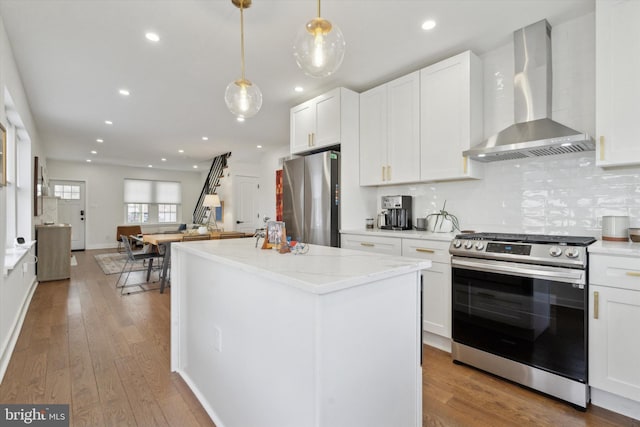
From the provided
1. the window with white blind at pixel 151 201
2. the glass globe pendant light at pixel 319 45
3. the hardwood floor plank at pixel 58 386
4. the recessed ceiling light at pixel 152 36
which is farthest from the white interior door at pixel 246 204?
the glass globe pendant light at pixel 319 45

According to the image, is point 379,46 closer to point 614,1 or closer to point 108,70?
point 614,1

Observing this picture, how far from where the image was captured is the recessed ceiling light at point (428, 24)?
7.62 ft

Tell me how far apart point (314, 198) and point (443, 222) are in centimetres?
140

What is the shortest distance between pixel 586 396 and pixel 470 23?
8.69 ft

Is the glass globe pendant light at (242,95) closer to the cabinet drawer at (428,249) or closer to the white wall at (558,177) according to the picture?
the cabinet drawer at (428,249)

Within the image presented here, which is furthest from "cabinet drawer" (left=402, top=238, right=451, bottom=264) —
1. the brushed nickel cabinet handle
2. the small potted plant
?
the small potted plant

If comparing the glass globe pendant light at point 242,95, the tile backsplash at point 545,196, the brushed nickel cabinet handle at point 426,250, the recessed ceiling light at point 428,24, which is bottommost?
the brushed nickel cabinet handle at point 426,250

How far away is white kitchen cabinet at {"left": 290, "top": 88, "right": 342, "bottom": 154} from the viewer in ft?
11.2

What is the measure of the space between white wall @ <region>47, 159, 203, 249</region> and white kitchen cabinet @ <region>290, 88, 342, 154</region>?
7981 millimetres

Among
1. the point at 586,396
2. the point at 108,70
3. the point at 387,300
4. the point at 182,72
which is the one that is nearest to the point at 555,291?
the point at 586,396

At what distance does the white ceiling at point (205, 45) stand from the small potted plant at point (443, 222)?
1.51 m

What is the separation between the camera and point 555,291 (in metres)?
1.88

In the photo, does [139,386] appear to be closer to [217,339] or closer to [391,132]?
[217,339]

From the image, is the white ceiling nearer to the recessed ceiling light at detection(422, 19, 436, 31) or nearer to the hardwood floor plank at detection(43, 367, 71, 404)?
the recessed ceiling light at detection(422, 19, 436, 31)
